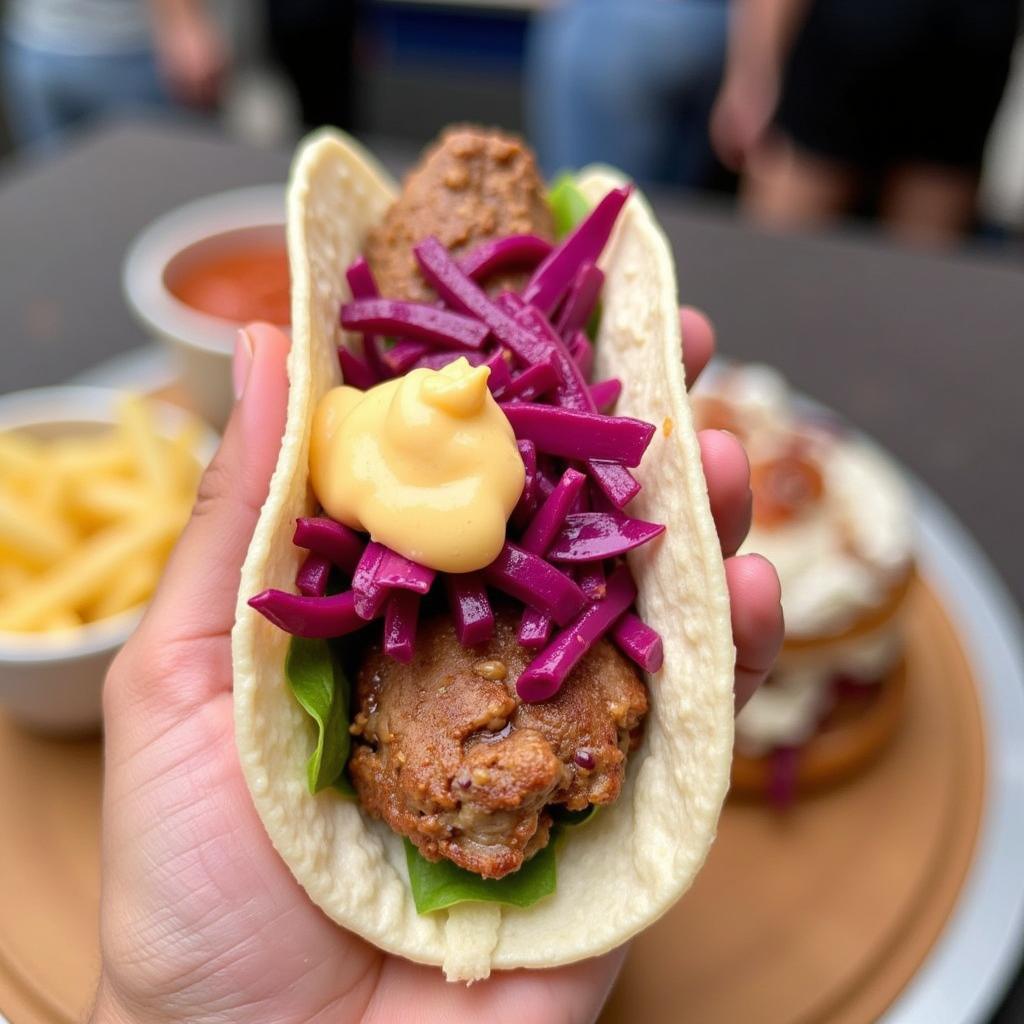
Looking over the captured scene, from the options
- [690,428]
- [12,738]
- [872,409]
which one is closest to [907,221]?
[872,409]

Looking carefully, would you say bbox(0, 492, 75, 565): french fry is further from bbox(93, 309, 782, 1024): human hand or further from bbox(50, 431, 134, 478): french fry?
bbox(93, 309, 782, 1024): human hand

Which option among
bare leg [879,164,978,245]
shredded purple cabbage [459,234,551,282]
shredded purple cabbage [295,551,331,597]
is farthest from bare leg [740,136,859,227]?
shredded purple cabbage [295,551,331,597]

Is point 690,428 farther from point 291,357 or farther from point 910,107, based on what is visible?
point 910,107

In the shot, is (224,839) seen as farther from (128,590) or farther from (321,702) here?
(128,590)

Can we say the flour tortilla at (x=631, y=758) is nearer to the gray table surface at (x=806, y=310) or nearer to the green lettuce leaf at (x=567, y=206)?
the green lettuce leaf at (x=567, y=206)

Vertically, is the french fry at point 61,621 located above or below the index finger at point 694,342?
below

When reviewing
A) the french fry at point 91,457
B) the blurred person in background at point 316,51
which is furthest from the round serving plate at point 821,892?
the blurred person in background at point 316,51
